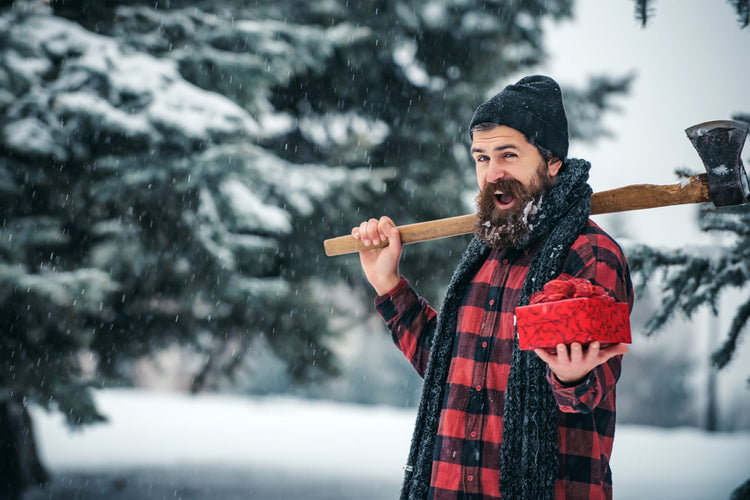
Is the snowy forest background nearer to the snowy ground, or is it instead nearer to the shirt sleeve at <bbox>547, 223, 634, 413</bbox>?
the snowy ground

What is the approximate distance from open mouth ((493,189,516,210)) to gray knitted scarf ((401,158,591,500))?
0.10 meters

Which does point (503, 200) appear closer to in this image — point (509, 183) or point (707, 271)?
point (509, 183)

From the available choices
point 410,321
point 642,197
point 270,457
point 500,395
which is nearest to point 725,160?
point 642,197

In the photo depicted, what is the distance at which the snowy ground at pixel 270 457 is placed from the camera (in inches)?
235

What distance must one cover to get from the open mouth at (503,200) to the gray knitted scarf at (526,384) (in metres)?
0.10

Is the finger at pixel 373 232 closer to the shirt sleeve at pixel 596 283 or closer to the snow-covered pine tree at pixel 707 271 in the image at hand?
the shirt sleeve at pixel 596 283

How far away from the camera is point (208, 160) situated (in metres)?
4.73

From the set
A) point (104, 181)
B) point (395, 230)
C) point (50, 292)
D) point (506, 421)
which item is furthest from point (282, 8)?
point (506, 421)

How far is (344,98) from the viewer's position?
6.50m

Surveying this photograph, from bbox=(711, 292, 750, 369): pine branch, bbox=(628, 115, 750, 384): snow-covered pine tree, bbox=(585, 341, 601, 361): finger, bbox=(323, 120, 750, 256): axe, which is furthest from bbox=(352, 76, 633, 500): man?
bbox=(711, 292, 750, 369): pine branch

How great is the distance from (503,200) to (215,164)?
11.0 ft

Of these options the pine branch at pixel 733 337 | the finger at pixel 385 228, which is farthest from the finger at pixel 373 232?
the pine branch at pixel 733 337

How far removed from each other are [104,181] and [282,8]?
2319 millimetres

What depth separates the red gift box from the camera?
1237 millimetres
